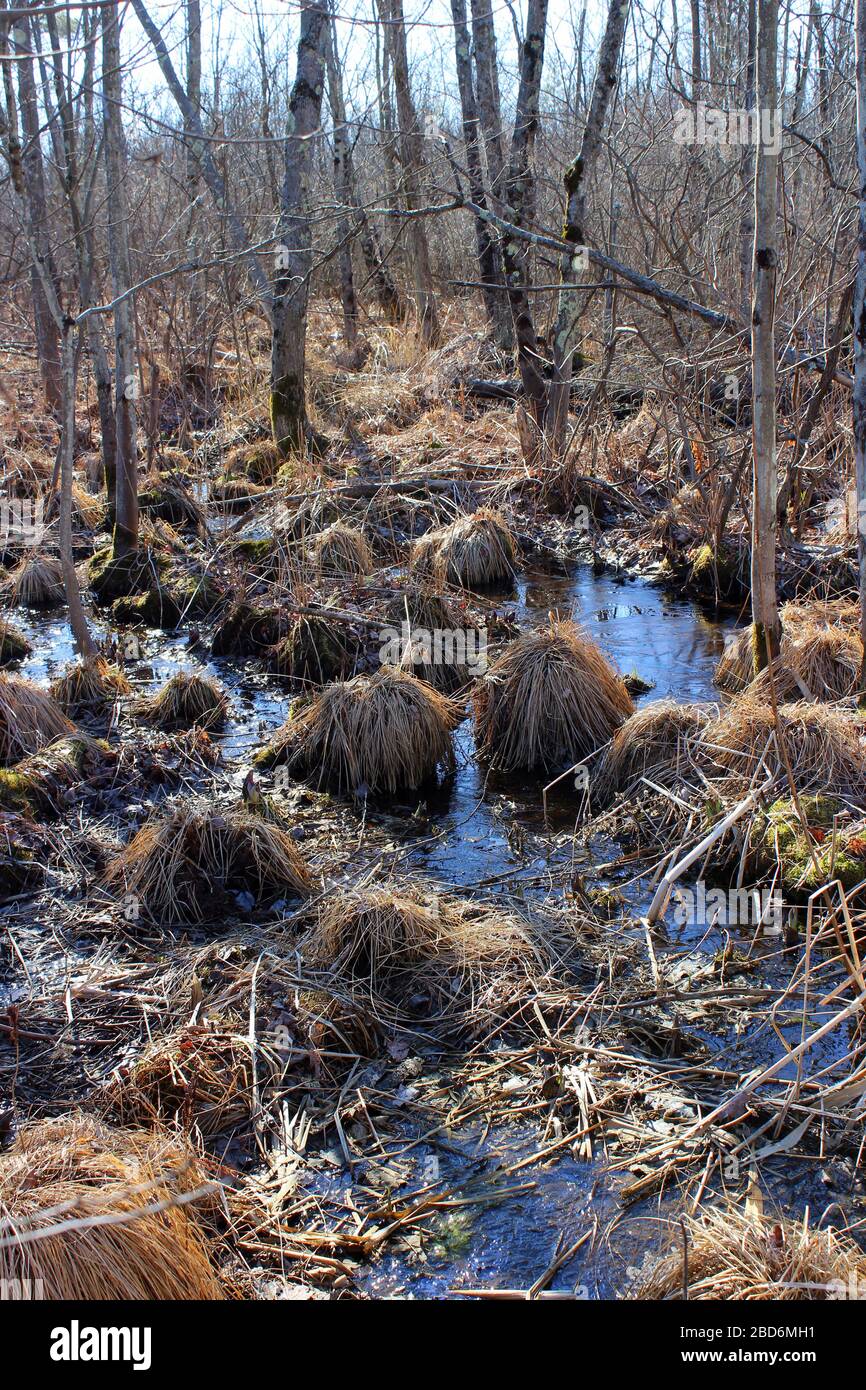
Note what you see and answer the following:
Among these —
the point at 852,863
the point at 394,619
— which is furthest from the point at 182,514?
the point at 852,863

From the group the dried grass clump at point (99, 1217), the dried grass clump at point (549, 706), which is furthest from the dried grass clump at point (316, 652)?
the dried grass clump at point (99, 1217)

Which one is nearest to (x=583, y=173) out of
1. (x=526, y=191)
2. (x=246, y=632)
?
(x=526, y=191)

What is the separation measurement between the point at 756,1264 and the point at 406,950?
6.78 feet

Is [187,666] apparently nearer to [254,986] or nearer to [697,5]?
[254,986]

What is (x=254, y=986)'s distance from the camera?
452 cm

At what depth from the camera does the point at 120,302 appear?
784 cm

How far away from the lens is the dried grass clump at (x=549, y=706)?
689 centimetres

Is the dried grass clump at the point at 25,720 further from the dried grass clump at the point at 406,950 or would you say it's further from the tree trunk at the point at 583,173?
the tree trunk at the point at 583,173

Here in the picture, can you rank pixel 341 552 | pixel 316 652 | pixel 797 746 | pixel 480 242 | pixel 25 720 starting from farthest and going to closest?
pixel 480 242 → pixel 341 552 → pixel 316 652 → pixel 25 720 → pixel 797 746

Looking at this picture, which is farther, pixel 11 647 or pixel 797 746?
pixel 11 647

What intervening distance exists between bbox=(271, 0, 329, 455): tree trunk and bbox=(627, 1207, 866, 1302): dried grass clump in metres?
9.57

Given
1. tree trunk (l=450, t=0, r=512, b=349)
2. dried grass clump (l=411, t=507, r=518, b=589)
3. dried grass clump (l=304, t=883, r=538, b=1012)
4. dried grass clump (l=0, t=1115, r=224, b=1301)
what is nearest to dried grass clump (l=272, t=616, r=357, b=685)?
dried grass clump (l=411, t=507, r=518, b=589)

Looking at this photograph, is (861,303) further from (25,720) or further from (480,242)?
(480,242)
